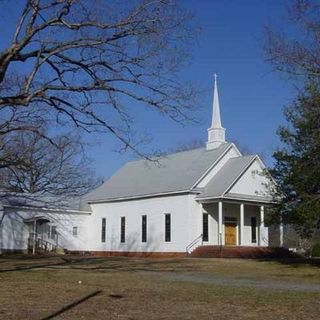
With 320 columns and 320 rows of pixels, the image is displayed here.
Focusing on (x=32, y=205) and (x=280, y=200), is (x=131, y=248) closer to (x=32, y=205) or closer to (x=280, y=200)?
(x=32, y=205)

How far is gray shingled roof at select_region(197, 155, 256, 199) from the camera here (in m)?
41.3

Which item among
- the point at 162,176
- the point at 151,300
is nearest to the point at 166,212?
the point at 162,176

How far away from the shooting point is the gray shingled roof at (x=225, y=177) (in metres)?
41.3

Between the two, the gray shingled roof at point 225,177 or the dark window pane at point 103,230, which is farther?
the dark window pane at point 103,230

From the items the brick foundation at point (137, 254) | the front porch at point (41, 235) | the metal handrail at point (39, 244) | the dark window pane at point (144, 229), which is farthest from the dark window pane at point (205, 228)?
the metal handrail at point (39, 244)

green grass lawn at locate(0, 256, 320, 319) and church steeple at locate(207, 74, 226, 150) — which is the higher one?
church steeple at locate(207, 74, 226, 150)

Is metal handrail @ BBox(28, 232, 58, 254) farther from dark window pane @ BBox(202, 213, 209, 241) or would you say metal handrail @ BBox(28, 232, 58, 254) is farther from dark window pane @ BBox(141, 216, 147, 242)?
dark window pane @ BBox(202, 213, 209, 241)

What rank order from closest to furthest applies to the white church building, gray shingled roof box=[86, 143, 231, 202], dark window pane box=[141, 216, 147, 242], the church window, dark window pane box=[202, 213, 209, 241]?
the white church building, dark window pane box=[202, 213, 209, 241], gray shingled roof box=[86, 143, 231, 202], dark window pane box=[141, 216, 147, 242], the church window

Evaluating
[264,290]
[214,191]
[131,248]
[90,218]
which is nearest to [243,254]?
[214,191]

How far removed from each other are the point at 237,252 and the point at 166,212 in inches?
269

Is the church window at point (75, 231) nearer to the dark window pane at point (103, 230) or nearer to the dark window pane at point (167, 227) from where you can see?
the dark window pane at point (103, 230)

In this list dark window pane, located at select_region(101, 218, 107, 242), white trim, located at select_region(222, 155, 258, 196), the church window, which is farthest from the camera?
the church window

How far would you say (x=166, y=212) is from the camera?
43969mm

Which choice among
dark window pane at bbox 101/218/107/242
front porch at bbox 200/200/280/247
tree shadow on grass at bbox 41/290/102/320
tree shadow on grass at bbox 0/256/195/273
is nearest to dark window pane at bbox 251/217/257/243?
front porch at bbox 200/200/280/247
